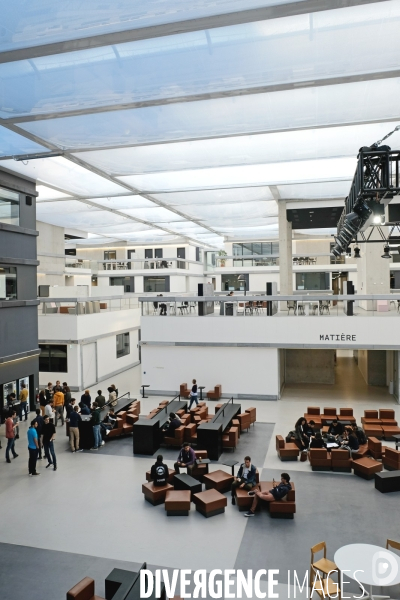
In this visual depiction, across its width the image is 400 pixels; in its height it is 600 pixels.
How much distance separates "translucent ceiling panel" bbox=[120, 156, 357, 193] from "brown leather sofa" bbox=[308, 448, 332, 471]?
361 inches

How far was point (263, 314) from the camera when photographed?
1955 centimetres

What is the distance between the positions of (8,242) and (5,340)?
375 cm

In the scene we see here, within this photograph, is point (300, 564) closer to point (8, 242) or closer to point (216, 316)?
point (216, 316)

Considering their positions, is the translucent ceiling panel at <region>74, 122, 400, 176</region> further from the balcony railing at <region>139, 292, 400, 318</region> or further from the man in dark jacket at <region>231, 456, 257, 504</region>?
the man in dark jacket at <region>231, 456, 257, 504</region>

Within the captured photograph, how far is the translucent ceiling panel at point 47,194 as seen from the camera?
720 inches

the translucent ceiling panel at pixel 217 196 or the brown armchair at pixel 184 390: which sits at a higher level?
the translucent ceiling panel at pixel 217 196

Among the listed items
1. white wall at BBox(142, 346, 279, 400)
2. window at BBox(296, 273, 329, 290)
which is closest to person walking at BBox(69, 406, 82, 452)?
white wall at BBox(142, 346, 279, 400)

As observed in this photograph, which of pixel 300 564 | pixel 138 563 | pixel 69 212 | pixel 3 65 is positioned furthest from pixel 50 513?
pixel 69 212

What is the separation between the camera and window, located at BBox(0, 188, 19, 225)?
661 inches

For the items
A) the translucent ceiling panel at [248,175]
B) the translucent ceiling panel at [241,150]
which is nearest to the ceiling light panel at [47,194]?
the translucent ceiling panel at [248,175]

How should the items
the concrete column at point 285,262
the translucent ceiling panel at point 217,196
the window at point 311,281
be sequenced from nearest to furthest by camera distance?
the translucent ceiling panel at point 217,196
the concrete column at point 285,262
the window at point 311,281

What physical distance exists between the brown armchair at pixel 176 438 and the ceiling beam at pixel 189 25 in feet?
33.0

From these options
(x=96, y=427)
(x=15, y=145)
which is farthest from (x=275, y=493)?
(x=15, y=145)

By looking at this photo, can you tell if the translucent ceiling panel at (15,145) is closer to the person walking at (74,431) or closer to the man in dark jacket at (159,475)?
the person walking at (74,431)
